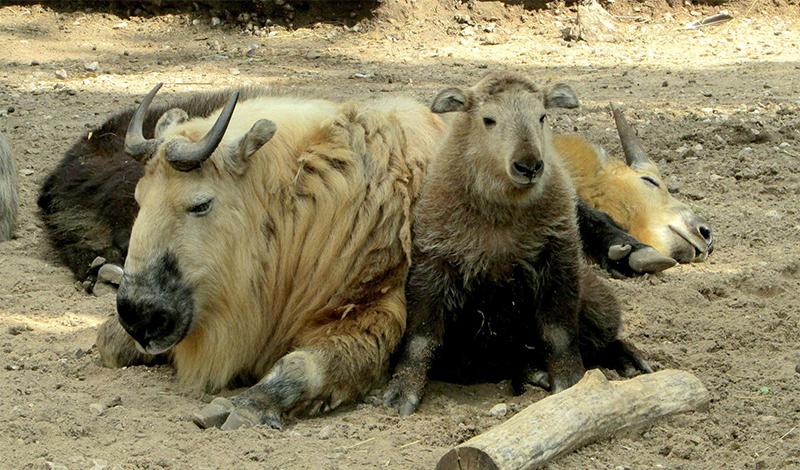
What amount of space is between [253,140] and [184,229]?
472mm

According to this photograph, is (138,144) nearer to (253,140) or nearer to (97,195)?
(253,140)

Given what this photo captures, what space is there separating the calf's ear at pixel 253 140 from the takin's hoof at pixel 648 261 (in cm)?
280

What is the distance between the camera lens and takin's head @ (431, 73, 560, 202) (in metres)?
5.04

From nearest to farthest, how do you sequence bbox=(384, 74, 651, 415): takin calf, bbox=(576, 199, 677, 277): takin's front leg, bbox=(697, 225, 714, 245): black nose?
bbox=(384, 74, 651, 415): takin calf, bbox=(576, 199, 677, 277): takin's front leg, bbox=(697, 225, 714, 245): black nose

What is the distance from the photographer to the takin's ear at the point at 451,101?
5.36 meters

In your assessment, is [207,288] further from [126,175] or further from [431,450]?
[126,175]

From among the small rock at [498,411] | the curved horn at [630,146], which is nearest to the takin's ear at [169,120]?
the small rock at [498,411]

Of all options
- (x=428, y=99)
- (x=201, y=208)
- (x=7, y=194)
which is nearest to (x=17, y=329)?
(x=201, y=208)

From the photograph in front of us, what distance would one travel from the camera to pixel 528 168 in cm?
498

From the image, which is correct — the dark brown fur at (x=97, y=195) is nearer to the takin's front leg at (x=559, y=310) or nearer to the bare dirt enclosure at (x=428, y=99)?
the bare dirt enclosure at (x=428, y=99)

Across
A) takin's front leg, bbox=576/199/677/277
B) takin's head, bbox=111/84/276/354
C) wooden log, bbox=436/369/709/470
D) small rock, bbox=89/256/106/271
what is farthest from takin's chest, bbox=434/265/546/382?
small rock, bbox=89/256/106/271

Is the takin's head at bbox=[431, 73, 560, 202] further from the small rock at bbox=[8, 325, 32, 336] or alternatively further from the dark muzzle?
the small rock at bbox=[8, 325, 32, 336]

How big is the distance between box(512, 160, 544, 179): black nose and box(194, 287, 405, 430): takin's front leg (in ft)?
2.50

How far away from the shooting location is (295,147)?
5.31 meters
